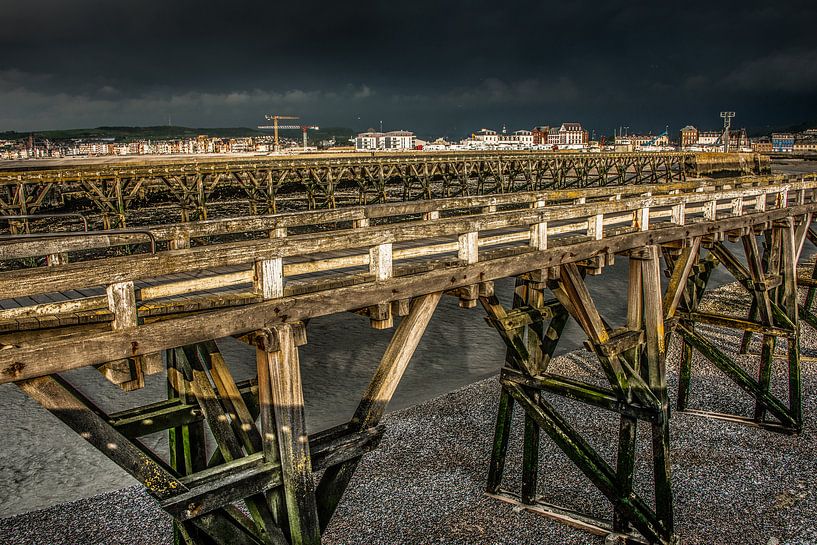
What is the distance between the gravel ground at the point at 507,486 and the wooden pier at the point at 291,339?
0.47 metres

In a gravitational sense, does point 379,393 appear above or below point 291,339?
below

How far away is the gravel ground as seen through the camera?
8.75 m

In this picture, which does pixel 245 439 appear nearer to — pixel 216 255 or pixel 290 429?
pixel 290 429

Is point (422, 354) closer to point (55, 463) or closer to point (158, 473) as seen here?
point (55, 463)

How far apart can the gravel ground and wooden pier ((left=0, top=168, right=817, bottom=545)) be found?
18.4 inches

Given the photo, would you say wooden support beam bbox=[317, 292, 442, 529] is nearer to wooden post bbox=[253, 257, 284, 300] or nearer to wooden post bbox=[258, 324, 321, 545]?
wooden post bbox=[258, 324, 321, 545]

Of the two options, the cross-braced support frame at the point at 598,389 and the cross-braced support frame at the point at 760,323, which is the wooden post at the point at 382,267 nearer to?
the cross-braced support frame at the point at 598,389

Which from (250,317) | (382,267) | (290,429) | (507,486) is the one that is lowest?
(507,486)

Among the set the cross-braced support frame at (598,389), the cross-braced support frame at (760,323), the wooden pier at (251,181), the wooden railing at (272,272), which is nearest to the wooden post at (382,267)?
the wooden railing at (272,272)

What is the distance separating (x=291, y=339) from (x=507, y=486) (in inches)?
224

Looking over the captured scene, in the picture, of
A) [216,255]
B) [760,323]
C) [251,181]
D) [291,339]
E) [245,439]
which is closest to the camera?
[216,255]

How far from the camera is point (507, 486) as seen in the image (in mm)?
9992

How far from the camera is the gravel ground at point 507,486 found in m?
8.75

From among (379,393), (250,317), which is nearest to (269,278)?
(250,317)
